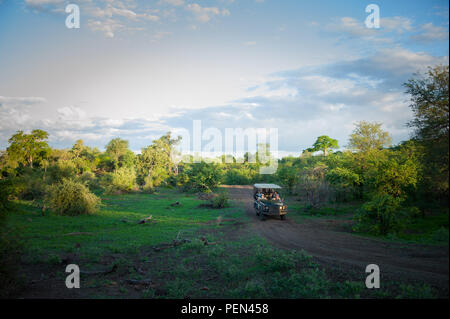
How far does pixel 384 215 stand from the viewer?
11.3 m

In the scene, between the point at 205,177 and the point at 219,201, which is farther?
the point at 205,177

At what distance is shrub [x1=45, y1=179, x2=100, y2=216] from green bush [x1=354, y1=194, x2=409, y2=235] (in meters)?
17.2

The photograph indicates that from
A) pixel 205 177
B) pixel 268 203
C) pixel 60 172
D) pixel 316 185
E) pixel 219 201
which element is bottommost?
pixel 219 201

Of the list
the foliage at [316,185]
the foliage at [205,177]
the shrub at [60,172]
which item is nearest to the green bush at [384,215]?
the foliage at [316,185]

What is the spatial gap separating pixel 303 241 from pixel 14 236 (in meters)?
10.5

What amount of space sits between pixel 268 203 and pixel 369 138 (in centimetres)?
1379

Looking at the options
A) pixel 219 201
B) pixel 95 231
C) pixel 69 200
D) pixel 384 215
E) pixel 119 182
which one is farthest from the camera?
pixel 119 182

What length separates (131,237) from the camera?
11.3 m

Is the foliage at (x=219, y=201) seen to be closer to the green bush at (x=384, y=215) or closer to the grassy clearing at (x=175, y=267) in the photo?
the grassy clearing at (x=175, y=267)

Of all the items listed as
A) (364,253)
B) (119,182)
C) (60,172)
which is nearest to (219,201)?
(364,253)

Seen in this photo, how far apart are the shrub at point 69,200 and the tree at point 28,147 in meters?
22.6

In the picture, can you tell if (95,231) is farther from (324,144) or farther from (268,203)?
(324,144)
